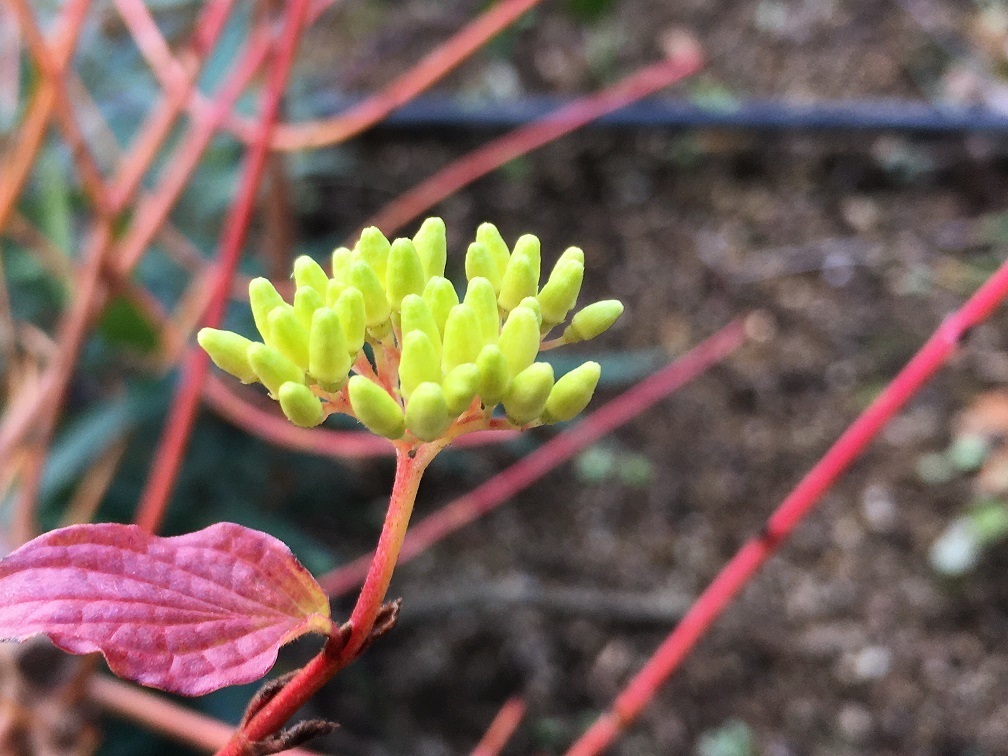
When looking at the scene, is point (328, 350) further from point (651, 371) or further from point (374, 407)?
point (651, 371)

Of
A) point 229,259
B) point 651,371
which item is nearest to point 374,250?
point 229,259

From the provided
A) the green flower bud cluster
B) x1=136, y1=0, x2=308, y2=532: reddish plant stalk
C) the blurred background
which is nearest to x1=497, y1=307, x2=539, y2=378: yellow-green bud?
the green flower bud cluster

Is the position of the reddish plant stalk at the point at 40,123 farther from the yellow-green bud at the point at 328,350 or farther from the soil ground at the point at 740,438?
the soil ground at the point at 740,438

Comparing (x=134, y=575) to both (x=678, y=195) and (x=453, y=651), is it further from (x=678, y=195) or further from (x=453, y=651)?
(x=678, y=195)

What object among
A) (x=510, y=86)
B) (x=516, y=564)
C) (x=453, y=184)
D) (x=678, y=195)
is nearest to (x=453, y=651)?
(x=516, y=564)

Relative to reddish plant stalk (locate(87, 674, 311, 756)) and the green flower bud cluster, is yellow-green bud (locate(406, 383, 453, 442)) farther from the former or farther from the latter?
reddish plant stalk (locate(87, 674, 311, 756))

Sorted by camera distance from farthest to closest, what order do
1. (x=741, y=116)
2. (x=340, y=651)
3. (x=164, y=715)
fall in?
(x=741, y=116) < (x=164, y=715) < (x=340, y=651)
